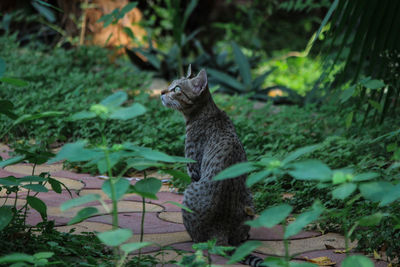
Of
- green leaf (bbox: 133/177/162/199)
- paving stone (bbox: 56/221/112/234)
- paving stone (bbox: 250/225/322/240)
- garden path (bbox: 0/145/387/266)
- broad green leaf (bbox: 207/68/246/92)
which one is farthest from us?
broad green leaf (bbox: 207/68/246/92)

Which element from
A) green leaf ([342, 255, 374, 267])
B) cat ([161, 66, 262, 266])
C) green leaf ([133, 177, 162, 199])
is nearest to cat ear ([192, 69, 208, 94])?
cat ([161, 66, 262, 266])

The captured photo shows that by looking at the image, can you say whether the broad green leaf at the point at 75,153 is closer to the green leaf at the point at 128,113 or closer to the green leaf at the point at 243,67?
the green leaf at the point at 128,113

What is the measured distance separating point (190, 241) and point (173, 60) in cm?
603

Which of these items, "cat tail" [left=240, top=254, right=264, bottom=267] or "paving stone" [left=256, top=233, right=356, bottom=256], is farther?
"paving stone" [left=256, top=233, right=356, bottom=256]

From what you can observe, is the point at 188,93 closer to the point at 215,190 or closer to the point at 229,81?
the point at 215,190

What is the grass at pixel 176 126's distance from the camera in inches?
139

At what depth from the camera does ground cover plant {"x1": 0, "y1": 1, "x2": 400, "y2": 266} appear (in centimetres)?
162

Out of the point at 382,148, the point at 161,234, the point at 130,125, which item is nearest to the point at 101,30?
the point at 130,125

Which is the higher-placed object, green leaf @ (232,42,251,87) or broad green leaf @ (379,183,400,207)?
green leaf @ (232,42,251,87)

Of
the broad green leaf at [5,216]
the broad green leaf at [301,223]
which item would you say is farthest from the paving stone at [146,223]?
the broad green leaf at [301,223]

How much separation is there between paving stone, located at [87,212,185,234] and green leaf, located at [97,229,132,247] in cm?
140

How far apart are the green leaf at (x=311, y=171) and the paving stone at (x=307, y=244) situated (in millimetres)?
1315

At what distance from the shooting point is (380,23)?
3.46m

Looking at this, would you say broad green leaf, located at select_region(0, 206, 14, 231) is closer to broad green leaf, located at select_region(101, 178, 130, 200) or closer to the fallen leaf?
broad green leaf, located at select_region(101, 178, 130, 200)
